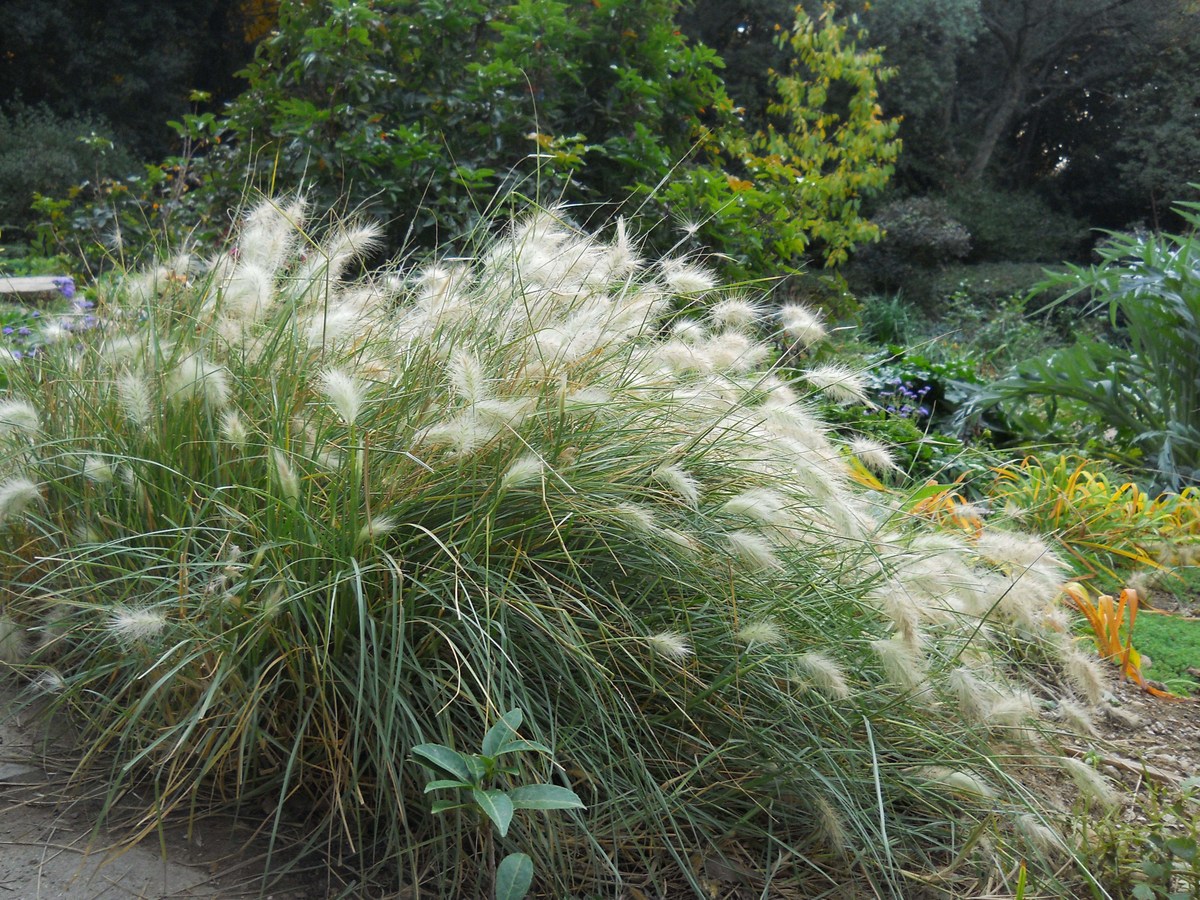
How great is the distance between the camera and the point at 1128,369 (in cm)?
507

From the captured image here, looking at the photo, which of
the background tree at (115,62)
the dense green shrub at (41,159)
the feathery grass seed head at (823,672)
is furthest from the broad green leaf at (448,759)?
the background tree at (115,62)

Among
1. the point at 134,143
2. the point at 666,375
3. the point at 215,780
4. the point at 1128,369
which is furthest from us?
the point at 134,143

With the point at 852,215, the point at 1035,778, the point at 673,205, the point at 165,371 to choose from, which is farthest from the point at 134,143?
the point at 1035,778

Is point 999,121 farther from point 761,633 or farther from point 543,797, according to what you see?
point 543,797

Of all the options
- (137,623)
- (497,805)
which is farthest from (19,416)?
(497,805)

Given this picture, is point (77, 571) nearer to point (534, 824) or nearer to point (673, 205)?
point (534, 824)

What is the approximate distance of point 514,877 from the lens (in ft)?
4.82

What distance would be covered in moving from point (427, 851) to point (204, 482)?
2.74 feet

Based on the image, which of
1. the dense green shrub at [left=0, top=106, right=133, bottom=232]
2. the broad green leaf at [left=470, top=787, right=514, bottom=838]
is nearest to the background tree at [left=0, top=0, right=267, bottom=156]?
the dense green shrub at [left=0, top=106, right=133, bottom=232]

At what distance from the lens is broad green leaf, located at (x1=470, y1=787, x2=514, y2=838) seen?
4.56 feet

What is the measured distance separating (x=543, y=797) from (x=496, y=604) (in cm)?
39

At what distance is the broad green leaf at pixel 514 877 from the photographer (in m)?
1.46

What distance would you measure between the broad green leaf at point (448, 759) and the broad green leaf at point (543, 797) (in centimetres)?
8

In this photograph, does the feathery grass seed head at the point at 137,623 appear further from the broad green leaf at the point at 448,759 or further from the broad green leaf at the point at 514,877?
the broad green leaf at the point at 514,877
